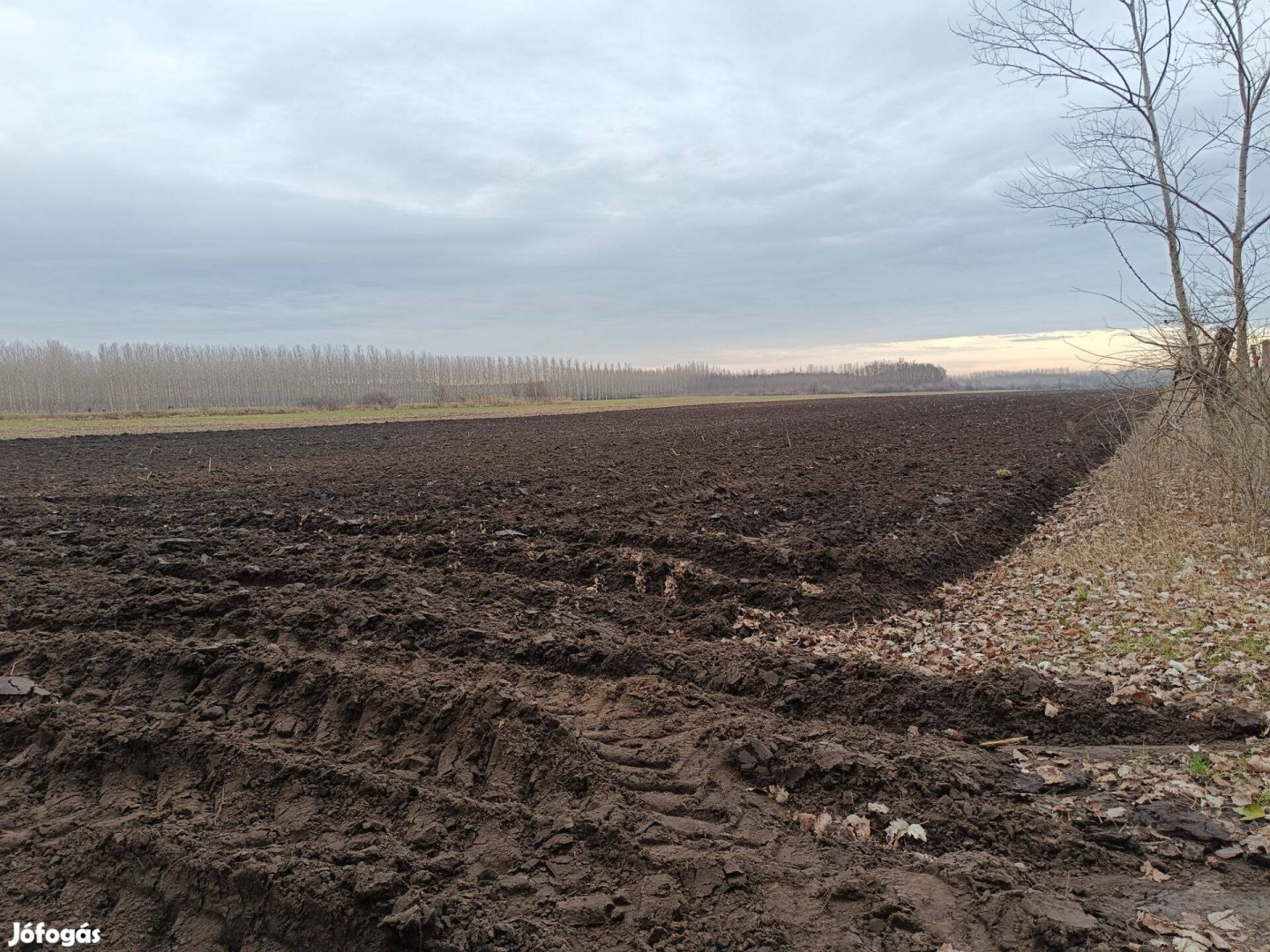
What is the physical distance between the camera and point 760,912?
10.3 ft

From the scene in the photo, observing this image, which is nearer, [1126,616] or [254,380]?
[1126,616]

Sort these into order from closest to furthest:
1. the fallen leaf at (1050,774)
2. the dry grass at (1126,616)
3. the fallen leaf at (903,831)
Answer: the fallen leaf at (903,831), the fallen leaf at (1050,774), the dry grass at (1126,616)

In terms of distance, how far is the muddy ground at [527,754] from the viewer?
312 cm

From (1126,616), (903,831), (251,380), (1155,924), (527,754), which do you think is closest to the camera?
(1155,924)

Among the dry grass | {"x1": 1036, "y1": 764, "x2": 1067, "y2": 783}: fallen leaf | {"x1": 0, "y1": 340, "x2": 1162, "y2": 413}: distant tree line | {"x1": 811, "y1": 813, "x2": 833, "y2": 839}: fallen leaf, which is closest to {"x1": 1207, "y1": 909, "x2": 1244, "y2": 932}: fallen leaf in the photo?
{"x1": 1036, "y1": 764, "x2": 1067, "y2": 783}: fallen leaf

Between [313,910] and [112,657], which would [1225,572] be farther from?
[112,657]

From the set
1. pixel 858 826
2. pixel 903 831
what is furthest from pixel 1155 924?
pixel 858 826

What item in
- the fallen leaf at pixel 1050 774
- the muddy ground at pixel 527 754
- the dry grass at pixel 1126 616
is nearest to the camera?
the muddy ground at pixel 527 754

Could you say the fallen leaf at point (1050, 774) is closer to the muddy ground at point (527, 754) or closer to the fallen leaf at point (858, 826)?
the muddy ground at point (527, 754)

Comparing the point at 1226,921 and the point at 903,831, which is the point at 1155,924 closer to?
the point at 1226,921

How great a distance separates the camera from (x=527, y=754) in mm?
4273

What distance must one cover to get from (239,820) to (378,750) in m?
0.84

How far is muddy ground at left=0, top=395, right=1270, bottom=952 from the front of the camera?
123 inches

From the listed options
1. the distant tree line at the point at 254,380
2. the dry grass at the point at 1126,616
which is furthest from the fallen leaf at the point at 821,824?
the distant tree line at the point at 254,380
